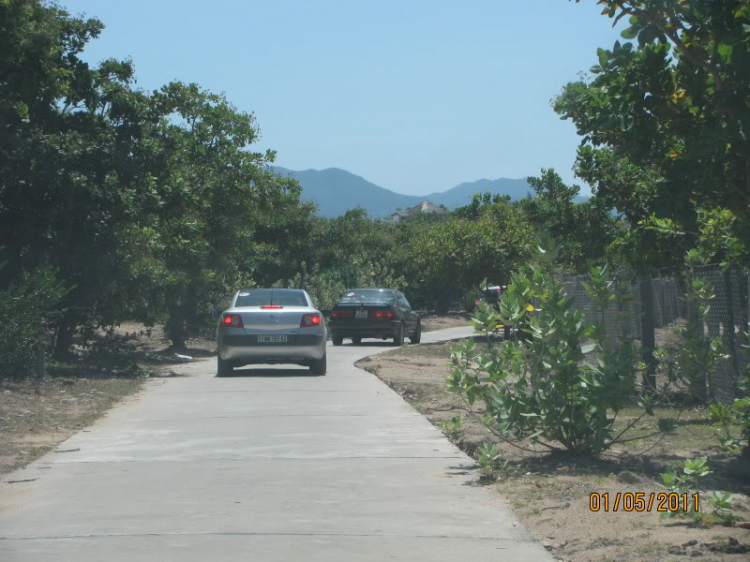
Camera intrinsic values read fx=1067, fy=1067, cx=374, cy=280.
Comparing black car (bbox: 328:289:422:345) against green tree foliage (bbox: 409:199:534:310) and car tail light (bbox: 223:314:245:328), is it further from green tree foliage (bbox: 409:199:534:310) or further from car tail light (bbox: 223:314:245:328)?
car tail light (bbox: 223:314:245:328)

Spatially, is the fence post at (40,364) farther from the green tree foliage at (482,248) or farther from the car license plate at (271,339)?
the green tree foliage at (482,248)

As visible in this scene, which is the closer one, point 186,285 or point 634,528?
point 634,528

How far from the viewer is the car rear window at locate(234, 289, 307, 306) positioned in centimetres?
1972

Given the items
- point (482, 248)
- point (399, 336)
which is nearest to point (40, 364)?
point (399, 336)

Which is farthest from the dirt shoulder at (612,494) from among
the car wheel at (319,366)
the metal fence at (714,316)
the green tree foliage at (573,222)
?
the car wheel at (319,366)

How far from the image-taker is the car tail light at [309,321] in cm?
1900

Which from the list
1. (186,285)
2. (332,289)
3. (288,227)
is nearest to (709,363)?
(186,285)

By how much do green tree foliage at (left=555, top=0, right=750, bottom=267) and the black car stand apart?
2056 centimetres

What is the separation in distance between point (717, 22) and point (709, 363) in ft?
8.85

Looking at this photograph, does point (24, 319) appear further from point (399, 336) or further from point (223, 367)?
point (399, 336)

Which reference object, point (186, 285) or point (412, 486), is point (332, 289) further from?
point (412, 486)

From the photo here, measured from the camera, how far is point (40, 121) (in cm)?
1902

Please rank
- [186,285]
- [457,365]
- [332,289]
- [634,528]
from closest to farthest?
[634,528], [457,365], [186,285], [332,289]

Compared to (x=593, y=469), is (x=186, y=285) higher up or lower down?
higher up
